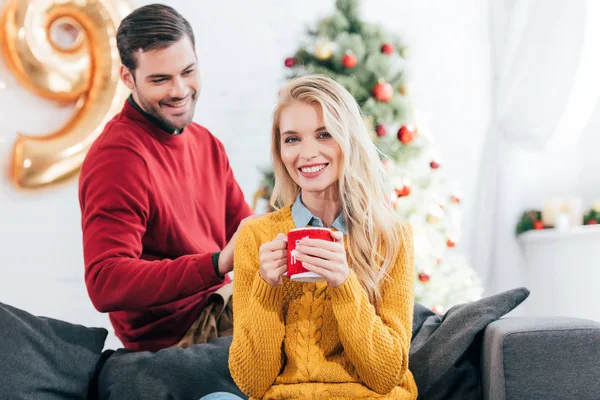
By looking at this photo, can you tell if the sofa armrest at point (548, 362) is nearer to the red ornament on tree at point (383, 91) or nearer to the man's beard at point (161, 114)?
the man's beard at point (161, 114)

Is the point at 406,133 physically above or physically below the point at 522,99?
below

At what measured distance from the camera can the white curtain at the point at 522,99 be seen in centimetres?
389

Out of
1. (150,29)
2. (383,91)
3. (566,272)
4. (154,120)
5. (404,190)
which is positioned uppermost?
(150,29)

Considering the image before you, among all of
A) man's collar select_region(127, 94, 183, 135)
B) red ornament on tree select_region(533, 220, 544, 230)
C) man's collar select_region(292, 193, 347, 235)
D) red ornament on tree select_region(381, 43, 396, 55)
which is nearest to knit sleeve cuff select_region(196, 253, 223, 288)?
man's collar select_region(292, 193, 347, 235)

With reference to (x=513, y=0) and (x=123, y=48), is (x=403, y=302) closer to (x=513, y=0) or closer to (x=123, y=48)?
(x=123, y=48)

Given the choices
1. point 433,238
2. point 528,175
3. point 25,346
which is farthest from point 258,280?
point 528,175

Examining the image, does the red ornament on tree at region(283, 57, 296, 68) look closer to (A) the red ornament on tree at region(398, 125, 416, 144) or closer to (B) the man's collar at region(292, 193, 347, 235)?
(A) the red ornament on tree at region(398, 125, 416, 144)

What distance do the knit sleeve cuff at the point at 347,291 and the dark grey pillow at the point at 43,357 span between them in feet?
2.82

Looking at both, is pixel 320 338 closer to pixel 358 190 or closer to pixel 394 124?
pixel 358 190

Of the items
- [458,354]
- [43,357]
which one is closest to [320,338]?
[458,354]

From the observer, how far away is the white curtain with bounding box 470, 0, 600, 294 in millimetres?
3887

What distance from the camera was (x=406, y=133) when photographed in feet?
11.1

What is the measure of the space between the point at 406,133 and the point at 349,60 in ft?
1.51

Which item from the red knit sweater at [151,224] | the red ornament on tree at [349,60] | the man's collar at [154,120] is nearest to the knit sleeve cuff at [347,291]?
the red knit sweater at [151,224]
